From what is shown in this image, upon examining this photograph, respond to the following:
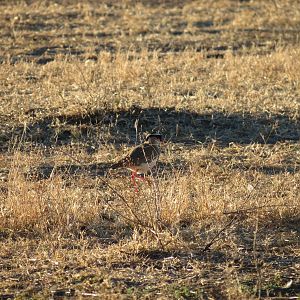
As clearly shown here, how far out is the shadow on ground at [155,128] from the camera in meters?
10.6

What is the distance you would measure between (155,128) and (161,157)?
119 centimetres

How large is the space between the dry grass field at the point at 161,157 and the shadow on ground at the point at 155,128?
1.0 inches

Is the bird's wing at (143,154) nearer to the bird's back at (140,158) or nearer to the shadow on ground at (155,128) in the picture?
the bird's back at (140,158)

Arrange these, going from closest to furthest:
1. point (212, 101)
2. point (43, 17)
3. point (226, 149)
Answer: point (226, 149) < point (212, 101) < point (43, 17)

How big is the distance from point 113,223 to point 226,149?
11.1 feet

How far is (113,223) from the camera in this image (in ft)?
23.7

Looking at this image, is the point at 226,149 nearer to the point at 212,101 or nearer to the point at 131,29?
the point at 212,101

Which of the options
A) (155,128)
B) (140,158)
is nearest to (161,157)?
(155,128)

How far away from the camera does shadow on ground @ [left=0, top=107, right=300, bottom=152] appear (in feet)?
34.9

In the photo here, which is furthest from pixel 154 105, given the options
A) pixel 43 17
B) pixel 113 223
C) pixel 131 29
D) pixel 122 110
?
pixel 43 17

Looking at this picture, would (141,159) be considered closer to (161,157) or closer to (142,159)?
(142,159)

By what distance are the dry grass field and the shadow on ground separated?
3 centimetres

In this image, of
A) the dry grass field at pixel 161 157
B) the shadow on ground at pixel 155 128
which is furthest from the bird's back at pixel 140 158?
the shadow on ground at pixel 155 128

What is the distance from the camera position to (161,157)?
9945 mm
